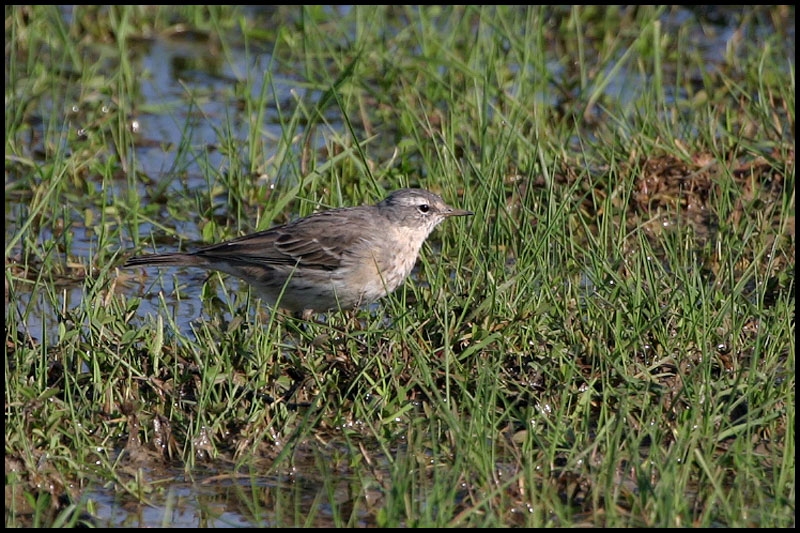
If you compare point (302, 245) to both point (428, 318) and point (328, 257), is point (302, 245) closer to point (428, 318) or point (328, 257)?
point (328, 257)

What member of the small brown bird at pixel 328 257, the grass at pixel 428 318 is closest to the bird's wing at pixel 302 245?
the small brown bird at pixel 328 257


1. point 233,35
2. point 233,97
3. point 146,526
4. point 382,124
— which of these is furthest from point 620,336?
point 233,35

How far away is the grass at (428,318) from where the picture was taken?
226 inches

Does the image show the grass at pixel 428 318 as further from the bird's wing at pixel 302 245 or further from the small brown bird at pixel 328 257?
the bird's wing at pixel 302 245

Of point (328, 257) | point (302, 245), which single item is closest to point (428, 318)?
point (328, 257)

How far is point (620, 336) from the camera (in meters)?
6.77

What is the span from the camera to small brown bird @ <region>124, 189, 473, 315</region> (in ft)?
25.1

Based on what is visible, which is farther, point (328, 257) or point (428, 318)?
point (328, 257)

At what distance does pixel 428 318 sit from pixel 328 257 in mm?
932

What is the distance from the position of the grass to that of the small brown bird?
15cm

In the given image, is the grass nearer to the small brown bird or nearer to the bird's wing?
the small brown bird

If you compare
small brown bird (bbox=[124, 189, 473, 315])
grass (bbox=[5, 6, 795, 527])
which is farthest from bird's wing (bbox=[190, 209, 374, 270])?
grass (bbox=[5, 6, 795, 527])

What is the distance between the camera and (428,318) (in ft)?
23.2

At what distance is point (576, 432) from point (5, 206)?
4932mm
